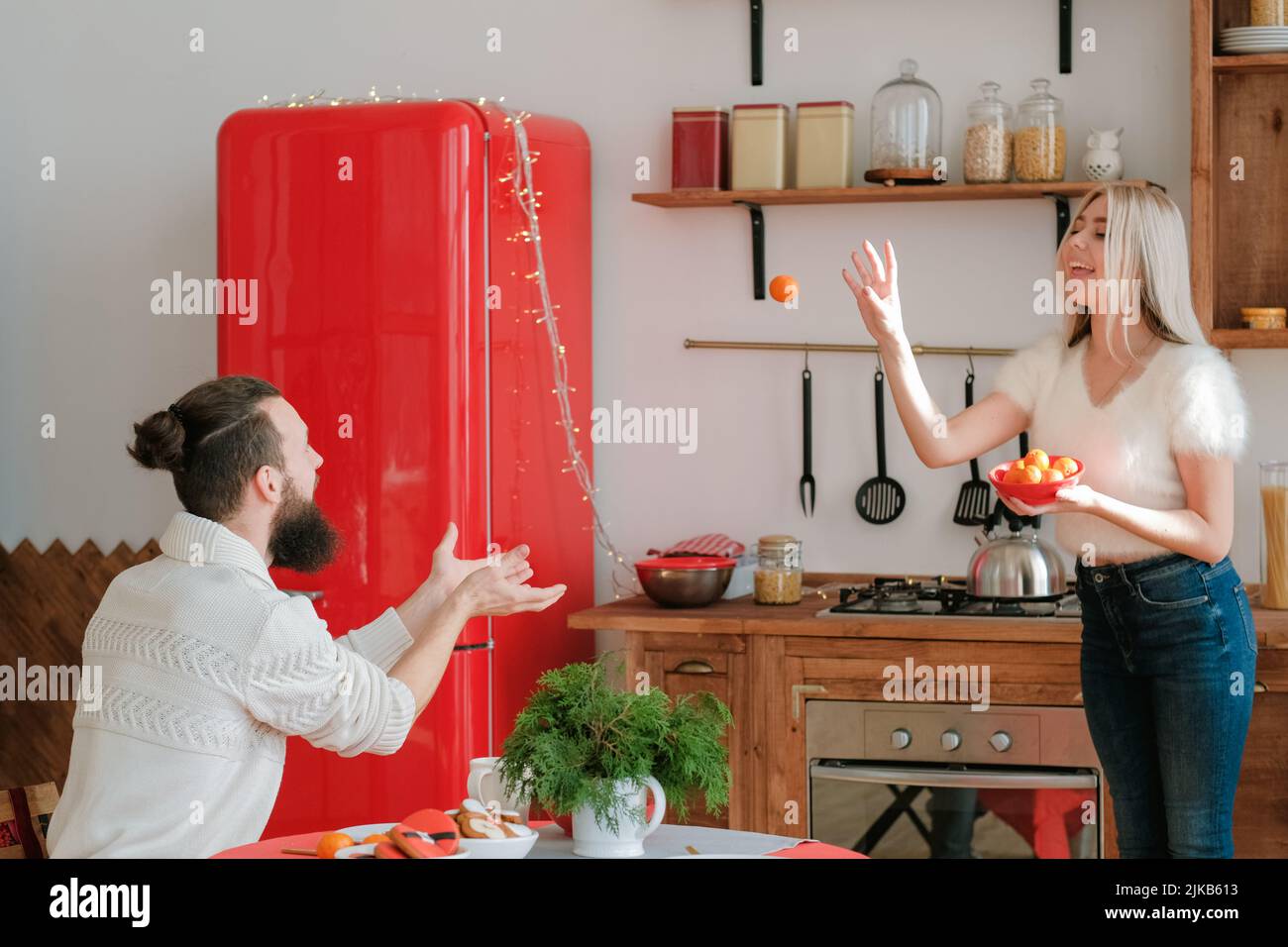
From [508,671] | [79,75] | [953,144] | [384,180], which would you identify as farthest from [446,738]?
[79,75]

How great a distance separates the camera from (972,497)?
12.1 feet

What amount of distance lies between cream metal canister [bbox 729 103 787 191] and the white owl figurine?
68 cm

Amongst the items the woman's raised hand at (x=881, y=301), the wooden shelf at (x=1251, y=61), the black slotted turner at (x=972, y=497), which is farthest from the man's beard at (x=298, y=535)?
the wooden shelf at (x=1251, y=61)

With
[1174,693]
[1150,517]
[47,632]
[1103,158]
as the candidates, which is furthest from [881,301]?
[47,632]

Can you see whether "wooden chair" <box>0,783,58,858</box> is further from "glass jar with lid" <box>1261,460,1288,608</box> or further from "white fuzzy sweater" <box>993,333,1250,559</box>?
"glass jar with lid" <box>1261,460,1288,608</box>

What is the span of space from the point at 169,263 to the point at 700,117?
4.92 ft

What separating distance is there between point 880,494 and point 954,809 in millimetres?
881

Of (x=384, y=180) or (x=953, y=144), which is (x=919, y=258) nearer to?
(x=953, y=144)

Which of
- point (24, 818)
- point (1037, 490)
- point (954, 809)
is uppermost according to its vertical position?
point (1037, 490)

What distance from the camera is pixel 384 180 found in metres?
3.36

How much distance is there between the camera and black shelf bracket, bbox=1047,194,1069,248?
3.55 m

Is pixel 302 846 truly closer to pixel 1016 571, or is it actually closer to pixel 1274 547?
pixel 1016 571

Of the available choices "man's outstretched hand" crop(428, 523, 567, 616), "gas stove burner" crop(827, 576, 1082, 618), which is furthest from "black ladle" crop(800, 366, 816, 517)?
"man's outstretched hand" crop(428, 523, 567, 616)
